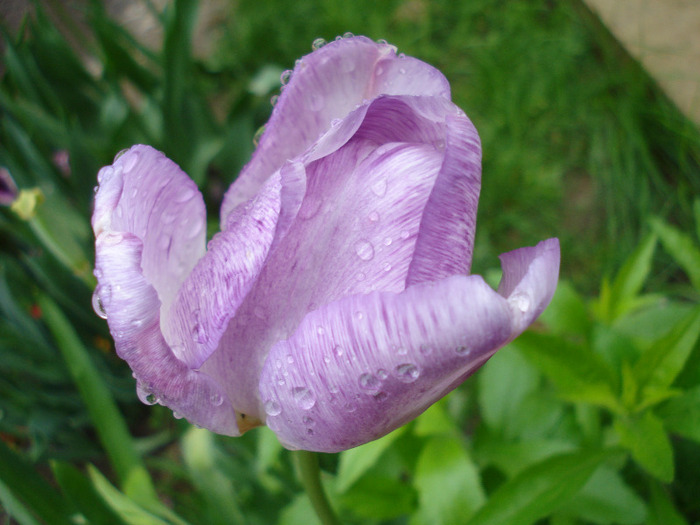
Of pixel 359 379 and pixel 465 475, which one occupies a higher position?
Result: pixel 359 379

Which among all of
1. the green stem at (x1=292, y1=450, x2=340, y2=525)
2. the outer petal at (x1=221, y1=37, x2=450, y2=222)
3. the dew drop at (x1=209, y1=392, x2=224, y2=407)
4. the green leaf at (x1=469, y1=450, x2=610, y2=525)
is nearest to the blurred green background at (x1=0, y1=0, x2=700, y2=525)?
the green leaf at (x1=469, y1=450, x2=610, y2=525)

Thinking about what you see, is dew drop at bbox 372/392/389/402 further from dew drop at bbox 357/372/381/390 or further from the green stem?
the green stem

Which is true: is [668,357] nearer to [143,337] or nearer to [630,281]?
[630,281]

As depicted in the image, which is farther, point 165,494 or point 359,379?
point 165,494

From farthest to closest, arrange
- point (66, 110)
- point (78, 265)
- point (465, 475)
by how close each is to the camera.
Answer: point (66, 110) → point (78, 265) → point (465, 475)

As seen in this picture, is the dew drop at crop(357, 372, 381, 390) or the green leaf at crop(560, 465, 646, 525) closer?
the dew drop at crop(357, 372, 381, 390)

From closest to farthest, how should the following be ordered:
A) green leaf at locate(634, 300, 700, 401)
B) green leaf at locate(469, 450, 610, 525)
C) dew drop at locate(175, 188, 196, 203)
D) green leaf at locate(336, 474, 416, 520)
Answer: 1. dew drop at locate(175, 188, 196, 203)
2. green leaf at locate(469, 450, 610, 525)
3. green leaf at locate(634, 300, 700, 401)
4. green leaf at locate(336, 474, 416, 520)

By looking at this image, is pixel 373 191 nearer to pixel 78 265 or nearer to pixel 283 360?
pixel 283 360

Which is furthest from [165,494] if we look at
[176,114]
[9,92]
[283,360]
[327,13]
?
[327,13]
